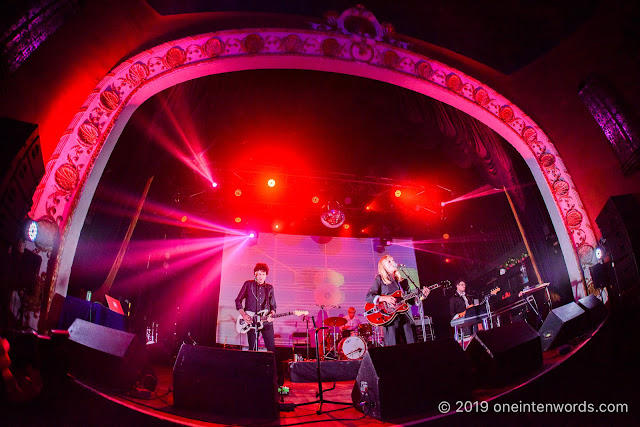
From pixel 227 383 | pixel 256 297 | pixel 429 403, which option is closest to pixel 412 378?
pixel 429 403

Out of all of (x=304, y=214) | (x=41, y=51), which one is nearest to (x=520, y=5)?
(x=41, y=51)

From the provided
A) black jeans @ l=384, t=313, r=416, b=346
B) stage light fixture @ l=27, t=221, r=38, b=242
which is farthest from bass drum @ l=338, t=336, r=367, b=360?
stage light fixture @ l=27, t=221, r=38, b=242

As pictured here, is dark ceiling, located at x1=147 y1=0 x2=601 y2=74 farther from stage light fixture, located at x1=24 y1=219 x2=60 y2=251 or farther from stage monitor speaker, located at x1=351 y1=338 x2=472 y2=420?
stage monitor speaker, located at x1=351 y1=338 x2=472 y2=420

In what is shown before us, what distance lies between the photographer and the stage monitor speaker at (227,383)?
260 centimetres

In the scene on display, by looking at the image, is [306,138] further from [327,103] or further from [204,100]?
[204,100]

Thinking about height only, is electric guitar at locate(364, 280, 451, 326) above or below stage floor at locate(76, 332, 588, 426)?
above

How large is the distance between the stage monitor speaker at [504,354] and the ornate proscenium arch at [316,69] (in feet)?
6.30

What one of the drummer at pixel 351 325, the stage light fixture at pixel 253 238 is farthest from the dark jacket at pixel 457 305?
the stage light fixture at pixel 253 238

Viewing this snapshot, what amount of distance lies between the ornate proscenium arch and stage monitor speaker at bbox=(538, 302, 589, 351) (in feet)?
2.42

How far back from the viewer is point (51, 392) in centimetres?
216

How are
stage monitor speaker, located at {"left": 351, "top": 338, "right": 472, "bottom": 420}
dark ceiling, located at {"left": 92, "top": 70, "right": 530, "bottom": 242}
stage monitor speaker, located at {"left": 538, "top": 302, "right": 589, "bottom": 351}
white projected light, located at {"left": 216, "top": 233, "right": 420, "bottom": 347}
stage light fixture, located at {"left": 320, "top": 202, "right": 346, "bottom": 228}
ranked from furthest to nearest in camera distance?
stage light fixture, located at {"left": 320, "top": 202, "right": 346, "bottom": 228}
white projected light, located at {"left": 216, "top": 233, "right": 420, "bottom": 347}
dark ceiling, located at {"left": 92, "top": 70, "right": 530, "bottom": 242}
stage monitor speaker, located at {"left": 538, "top": 302, "right": 589, "bottom": 351}
stage monitor speaker, located at {"left": 351, "top": 338, "right": 472, "bottom": 420}

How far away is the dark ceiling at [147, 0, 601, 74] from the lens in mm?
4348

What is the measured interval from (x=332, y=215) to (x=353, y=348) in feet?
13.3

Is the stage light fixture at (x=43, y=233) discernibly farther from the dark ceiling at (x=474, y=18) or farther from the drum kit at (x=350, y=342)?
the drum kit at (x=350, y=342)
